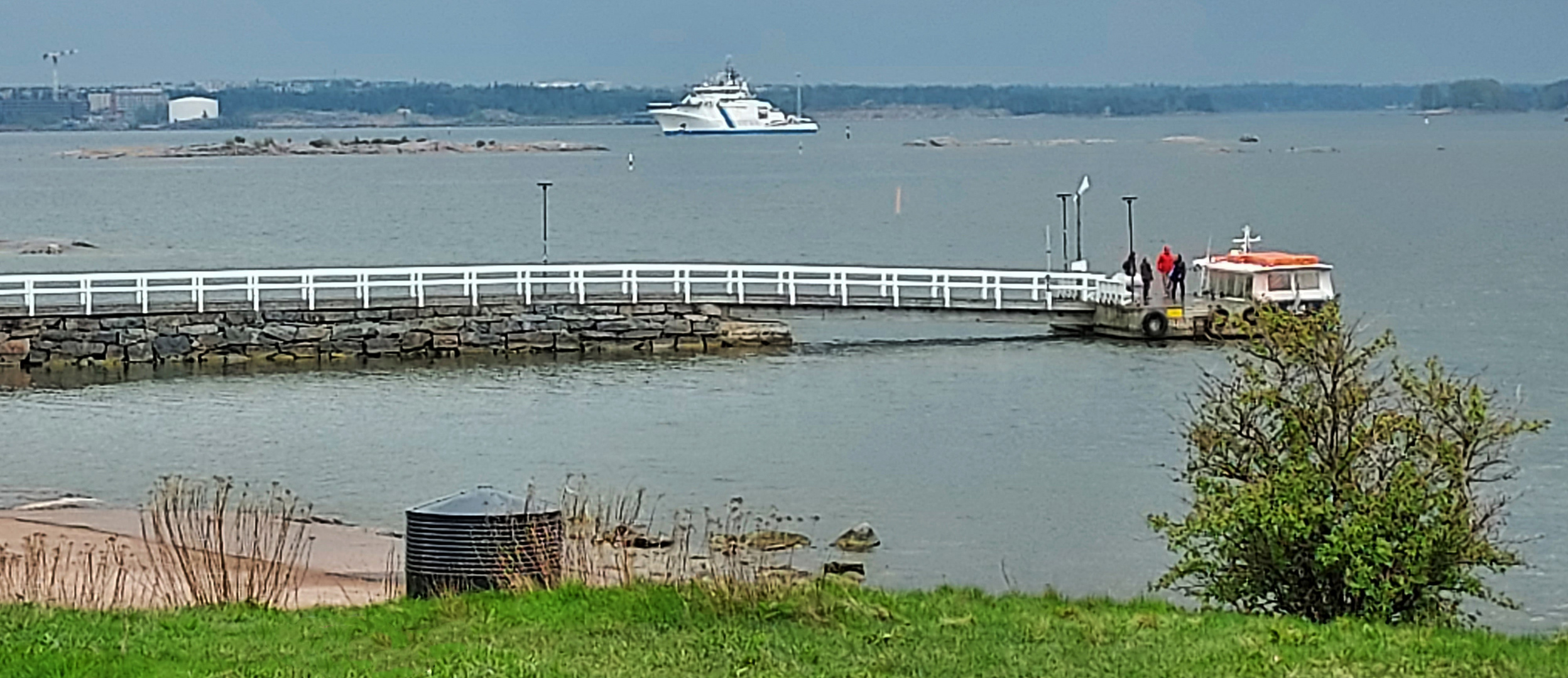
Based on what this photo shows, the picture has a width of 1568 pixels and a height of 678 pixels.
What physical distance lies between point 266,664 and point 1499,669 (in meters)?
5.74

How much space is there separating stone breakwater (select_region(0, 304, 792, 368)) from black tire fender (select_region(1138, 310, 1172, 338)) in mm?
6559

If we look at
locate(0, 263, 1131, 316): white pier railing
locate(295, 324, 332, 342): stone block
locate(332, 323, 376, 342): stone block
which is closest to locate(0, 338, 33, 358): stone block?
locate(0, 263, 1131, 316): white pier railing

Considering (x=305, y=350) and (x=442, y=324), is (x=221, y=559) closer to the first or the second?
(x=305, y=350)

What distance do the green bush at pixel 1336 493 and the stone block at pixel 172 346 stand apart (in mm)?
26388

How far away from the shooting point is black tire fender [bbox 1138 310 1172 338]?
4059 cm

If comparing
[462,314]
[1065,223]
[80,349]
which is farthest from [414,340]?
[1065,223]

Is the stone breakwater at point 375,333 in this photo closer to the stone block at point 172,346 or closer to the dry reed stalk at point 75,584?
the stone block at point 172,346

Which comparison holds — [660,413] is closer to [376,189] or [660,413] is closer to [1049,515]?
[1049,515]

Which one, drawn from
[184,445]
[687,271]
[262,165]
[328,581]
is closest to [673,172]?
[262,165]

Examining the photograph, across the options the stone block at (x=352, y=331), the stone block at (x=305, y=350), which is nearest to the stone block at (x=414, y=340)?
the stone block at (x=352, y=331)

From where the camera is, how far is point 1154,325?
133 feet

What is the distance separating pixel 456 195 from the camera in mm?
128750

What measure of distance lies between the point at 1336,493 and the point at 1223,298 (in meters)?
29.6

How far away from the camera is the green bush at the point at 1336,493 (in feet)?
43.4
